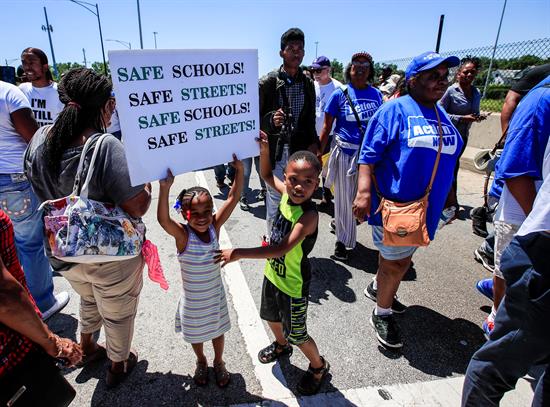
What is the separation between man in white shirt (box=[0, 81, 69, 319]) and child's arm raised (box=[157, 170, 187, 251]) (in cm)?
147

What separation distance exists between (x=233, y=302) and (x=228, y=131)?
172 centimetres

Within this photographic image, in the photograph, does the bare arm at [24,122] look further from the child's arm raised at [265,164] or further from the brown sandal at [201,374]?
the brown sandal at [201,374]

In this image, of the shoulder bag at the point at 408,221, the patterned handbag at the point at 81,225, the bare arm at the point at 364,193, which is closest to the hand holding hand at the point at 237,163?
the patterned handbag at the point at 81,225

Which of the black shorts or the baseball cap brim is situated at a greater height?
the baseball cap brim

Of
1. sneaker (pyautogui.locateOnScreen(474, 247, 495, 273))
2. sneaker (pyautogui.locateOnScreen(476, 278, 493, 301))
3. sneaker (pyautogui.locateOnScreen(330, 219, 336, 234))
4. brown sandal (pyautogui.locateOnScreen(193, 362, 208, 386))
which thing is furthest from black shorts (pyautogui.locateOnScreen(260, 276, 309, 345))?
sneaker (pyautogui.locateOnScreen(474, 247, 495, 273))

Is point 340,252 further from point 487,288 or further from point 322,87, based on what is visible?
point 322,87

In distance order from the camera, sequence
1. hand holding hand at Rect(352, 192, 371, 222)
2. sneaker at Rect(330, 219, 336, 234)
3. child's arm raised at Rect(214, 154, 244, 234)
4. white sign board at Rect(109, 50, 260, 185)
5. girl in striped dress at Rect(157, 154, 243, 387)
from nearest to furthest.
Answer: white sign board at Rect(109, 50, 260, 185), girl in striped dress at Rect(157, 154, 243, 387), child's arm raised at Rect(214, 154, 244, 234), hand holding hand at Rect(352, 192, 371, 222), sneaker at Rect(330, 219, 336, 234)

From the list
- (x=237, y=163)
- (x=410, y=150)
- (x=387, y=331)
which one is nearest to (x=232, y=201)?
(x=237, y=163)

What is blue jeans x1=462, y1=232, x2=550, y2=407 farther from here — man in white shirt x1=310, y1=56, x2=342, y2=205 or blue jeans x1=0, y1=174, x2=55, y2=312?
man in white shirt x1=310, y1=56, x2=342, y2=205

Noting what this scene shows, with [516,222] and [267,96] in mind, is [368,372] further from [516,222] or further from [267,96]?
[267,96]

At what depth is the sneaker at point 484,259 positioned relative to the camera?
3.79 metres

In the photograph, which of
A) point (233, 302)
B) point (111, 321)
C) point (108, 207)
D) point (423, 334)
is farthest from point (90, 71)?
point (423, 334)

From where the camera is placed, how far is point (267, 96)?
3355 mm

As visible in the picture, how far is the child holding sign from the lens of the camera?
1.95 m
